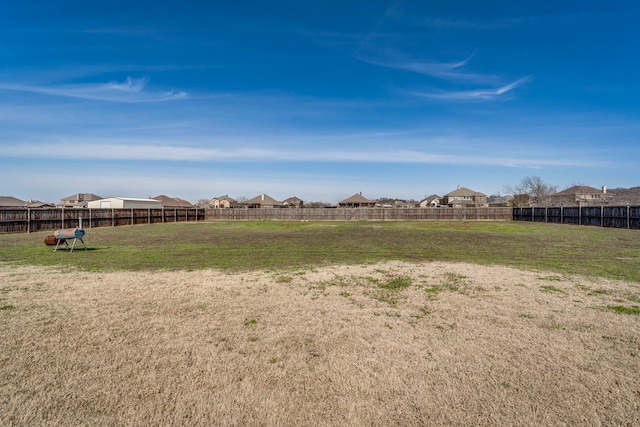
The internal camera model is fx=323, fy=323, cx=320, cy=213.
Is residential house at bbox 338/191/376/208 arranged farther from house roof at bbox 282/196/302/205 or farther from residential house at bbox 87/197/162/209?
residential house at bbox 87/197/162/209

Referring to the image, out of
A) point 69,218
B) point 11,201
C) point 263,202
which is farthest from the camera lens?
point 263,202

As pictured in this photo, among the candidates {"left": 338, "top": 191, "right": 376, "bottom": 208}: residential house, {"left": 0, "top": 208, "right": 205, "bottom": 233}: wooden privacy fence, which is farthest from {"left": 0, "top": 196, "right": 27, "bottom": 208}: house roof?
{"left": 338, "top": 191, "right": 376, "bottom": 208}: residential house

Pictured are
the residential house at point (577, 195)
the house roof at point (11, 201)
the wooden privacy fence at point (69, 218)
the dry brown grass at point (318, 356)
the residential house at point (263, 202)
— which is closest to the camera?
the dry brown grass at point (318, 356)

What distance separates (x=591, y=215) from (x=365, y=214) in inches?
900

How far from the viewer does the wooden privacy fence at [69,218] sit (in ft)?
66.9

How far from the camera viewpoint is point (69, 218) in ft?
77.2

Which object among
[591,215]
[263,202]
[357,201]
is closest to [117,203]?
[263,202]

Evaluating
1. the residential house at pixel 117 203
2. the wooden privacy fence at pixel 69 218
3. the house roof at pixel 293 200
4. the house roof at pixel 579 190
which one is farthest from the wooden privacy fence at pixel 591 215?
the house roof at pixel 293 200

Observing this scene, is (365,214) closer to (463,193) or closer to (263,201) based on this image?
(263,201)

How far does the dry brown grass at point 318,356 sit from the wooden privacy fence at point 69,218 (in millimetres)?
19457

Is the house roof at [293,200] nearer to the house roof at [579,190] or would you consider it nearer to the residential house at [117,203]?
the residential house at [117,203]

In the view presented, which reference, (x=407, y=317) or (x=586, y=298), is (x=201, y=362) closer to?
(x=407, y=317)

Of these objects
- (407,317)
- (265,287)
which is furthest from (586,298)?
(265,287)

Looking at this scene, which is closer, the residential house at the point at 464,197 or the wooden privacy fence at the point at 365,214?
the wooden privacy fence at the point at 365,214
